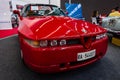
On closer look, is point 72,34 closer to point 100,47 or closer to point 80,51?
point 80,51

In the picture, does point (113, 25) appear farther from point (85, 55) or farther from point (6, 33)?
point (6, 33)

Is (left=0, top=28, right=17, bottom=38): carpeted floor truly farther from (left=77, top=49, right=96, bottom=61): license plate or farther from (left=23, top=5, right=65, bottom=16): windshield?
(left=77, top=49, right=96, bottom=61): license plate

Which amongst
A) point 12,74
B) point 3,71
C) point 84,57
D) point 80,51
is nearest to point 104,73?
point 84,57

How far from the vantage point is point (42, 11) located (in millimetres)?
2740

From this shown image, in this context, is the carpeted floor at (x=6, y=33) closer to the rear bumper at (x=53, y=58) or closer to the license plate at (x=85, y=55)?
the rear bumper at (x=53, y=58)

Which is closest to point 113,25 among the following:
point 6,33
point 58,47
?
point 58,47

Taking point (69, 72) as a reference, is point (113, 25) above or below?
above

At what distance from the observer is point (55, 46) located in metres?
1.39

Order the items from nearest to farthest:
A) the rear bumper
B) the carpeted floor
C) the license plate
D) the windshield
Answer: the rear bumper → the license plate → the windshield → the carpeted floor

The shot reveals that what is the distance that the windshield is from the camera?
2.49 m

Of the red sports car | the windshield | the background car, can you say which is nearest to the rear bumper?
the red sports car

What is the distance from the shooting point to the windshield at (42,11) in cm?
249

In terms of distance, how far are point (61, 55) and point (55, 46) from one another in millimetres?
121

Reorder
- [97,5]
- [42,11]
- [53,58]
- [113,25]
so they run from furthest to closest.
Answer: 1. [97,5]
2. [113,25]
3. [42,11]
4. [53,58]
